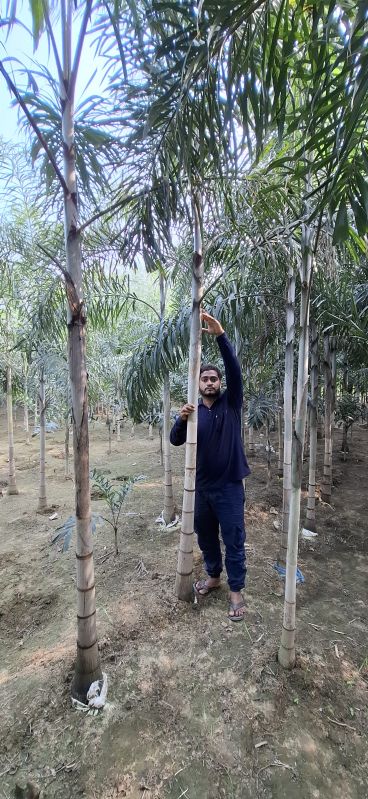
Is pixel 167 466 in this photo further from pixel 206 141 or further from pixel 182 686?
pixel 206 141

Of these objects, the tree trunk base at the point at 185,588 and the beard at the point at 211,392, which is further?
the tree trunk base at the point at 185,588

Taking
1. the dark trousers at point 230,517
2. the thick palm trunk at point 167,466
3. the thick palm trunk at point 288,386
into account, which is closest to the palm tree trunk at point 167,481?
the thick palm trunk at point 167,466

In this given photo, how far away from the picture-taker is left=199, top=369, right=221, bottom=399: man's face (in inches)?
115

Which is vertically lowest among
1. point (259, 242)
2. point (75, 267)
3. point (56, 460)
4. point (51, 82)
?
point (56, 460)

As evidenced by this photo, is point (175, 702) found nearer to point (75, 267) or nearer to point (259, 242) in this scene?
point (75, 267)

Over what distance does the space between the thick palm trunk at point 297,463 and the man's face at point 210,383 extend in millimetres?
808

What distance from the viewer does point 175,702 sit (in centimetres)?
221

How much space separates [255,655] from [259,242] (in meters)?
3.02

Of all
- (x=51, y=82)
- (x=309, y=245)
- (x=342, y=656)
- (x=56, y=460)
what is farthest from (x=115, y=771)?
(x=56, y=460)

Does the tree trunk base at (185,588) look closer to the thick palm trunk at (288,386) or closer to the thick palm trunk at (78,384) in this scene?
the thick palm trunk at (78,384)

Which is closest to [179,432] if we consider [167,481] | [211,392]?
[211,392]

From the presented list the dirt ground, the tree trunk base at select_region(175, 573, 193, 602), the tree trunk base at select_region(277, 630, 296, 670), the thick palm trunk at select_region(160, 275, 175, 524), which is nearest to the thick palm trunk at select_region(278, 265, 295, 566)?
the dirt ground

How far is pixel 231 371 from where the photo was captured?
8.87ft

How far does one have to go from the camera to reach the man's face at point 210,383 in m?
2.92
